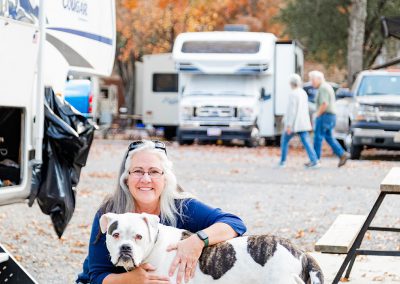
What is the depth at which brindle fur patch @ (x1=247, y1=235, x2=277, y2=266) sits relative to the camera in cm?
391

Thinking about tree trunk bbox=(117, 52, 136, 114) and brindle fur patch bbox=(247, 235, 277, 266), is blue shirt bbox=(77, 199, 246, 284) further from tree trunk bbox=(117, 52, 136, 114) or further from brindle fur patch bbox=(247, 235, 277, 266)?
tree trunk bbox=(117, 52, 136, 114)

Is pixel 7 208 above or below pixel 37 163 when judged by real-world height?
below

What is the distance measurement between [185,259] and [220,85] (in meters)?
21.2

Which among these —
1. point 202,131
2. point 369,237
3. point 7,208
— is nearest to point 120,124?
point 202,131

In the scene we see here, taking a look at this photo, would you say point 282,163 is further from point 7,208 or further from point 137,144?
point 137,144

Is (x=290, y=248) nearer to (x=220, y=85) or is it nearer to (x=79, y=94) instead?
(x=79, y=94)

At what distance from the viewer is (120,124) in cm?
3631

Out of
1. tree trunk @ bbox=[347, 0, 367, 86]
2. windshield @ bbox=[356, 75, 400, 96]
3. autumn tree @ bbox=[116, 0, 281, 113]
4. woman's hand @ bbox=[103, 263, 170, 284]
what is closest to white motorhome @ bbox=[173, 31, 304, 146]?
windshield @ bbox=[356, 75, 400, 96]

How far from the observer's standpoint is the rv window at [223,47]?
2486 cm

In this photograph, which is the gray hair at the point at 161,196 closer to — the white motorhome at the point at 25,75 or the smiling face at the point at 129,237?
the smiling face at the point at 129,237

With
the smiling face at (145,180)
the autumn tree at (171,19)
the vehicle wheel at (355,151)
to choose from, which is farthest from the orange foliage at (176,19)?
the smiling face at (145,180)

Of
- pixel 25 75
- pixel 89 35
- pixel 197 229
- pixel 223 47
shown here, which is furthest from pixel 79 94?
pixel 223 47

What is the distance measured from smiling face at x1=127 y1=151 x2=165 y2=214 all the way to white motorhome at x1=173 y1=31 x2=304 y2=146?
2007 centimetres

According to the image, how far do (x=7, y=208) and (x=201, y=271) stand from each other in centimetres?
783
